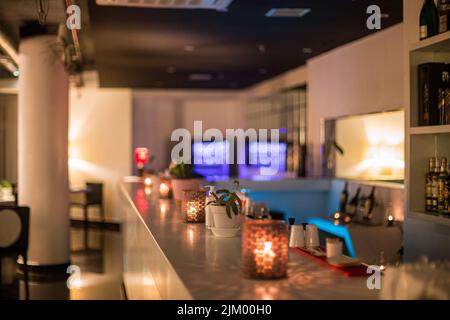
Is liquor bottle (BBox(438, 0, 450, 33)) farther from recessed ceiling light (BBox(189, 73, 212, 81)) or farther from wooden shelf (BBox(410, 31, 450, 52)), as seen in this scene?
recessed ceiling light (BBox(189, 73, 212, 81))

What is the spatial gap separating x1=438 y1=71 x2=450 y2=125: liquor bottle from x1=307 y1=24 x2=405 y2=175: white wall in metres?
3.00

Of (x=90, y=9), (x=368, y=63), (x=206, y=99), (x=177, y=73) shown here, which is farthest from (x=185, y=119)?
(x=90, y=9)

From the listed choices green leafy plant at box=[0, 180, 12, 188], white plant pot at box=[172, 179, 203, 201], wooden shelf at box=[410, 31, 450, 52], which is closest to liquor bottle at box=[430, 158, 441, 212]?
wooden shelf at box=[410, 31, 450, 52]

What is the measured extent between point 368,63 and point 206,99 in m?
6.47

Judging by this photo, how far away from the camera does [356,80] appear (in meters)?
7.08

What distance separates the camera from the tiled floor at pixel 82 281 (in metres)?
5.81

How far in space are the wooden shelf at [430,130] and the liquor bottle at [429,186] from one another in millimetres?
175

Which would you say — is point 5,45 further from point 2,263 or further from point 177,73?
point 177,73

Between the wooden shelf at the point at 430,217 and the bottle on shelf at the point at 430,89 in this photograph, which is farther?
the bottle on shelf at the point at 430,89

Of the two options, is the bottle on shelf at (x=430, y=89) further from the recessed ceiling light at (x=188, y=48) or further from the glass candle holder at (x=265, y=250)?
the recessed ceiling light at (x=188, y=48)

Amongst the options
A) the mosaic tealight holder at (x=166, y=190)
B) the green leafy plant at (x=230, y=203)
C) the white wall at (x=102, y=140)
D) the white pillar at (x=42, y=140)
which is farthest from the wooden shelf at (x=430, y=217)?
the white wall at (x=102, y=140)

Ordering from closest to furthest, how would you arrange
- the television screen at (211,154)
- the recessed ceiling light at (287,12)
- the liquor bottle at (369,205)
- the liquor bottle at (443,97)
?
the liquor bottle at (443,97) → the recessed ceiling light at (287,12) → the liquor bottle at (369,205) → the television screen at (211,154)

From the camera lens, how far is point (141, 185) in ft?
22.3

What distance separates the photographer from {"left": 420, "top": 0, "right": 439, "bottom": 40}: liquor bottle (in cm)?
297
